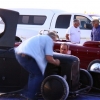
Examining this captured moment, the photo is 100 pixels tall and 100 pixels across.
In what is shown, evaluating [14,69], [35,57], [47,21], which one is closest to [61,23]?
[47,21]

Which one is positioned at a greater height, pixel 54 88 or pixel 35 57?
pixel 35 57

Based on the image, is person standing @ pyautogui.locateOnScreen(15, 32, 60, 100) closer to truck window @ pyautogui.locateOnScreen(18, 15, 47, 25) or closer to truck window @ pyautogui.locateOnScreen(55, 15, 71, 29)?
truck window @ pyautogui.locateOnScreen(55, 15, 71, 29)

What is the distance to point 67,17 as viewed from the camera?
15.7 m

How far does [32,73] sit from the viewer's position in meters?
5.85

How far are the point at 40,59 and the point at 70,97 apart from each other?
3.67 feet

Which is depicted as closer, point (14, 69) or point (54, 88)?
point (54, 88)

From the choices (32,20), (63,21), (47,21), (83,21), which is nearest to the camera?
(83,21)

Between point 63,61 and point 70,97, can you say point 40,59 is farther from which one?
point 70,97

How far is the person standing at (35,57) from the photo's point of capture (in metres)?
5.68

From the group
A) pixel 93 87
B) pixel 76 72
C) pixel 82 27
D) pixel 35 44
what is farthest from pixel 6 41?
pixel 82 27

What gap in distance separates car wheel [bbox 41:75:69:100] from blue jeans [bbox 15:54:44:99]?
0.11 metres

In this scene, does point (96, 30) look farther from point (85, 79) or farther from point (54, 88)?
point (54, 88)

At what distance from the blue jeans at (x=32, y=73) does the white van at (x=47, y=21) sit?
9.23 meters

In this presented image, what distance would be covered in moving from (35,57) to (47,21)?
34.9 ft
